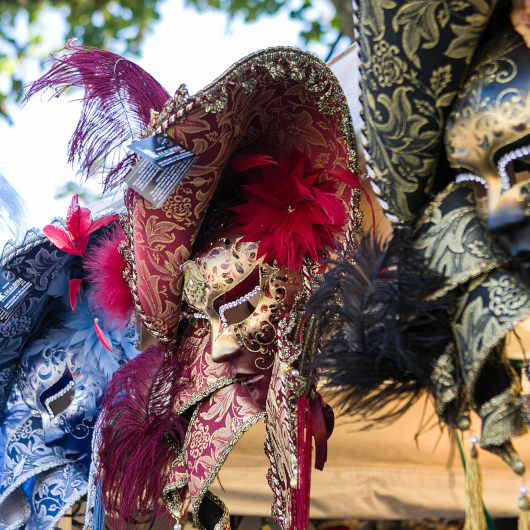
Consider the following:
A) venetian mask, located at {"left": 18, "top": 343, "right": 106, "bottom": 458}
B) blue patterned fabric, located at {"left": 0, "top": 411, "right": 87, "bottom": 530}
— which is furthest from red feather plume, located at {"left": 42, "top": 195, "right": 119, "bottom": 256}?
blue patterned fabric, located at {"left": 0, "top": 411, "right": 87, "bottom": 530}

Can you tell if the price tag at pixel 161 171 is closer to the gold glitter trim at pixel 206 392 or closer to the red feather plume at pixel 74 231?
the gold glitter trim at pixel 206 392

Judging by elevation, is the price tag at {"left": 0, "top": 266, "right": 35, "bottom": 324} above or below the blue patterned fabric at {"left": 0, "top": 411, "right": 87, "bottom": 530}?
above

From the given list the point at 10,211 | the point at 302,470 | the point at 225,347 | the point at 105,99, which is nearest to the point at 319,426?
the point at 302,470

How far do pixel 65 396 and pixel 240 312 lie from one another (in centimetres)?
60

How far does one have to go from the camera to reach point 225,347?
83 cm

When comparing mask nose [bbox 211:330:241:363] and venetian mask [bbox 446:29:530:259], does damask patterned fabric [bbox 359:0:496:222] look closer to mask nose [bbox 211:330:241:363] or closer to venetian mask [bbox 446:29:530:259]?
venetian mask [bbox 446:29:530:259]

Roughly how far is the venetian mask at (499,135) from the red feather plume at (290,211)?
26cm

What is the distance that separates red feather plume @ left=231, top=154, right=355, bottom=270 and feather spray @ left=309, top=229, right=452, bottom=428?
0.20 meters

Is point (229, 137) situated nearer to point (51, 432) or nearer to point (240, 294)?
point (240, 294)

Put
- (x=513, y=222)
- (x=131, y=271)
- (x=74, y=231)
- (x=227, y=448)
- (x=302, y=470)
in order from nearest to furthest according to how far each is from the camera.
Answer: (x=513, y=222) < (x=302, y=470) < (x=227, y=448) < (x=131, y=271) < (x=74, y=231)

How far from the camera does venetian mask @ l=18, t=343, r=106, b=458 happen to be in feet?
4.02

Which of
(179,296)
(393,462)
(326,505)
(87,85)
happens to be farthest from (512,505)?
(87,85)

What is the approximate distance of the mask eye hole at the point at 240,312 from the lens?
0.87 meters

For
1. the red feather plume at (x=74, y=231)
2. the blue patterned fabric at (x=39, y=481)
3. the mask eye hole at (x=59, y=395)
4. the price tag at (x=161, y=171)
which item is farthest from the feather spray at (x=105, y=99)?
the blue patterned fabric at (x=39, y=481)
